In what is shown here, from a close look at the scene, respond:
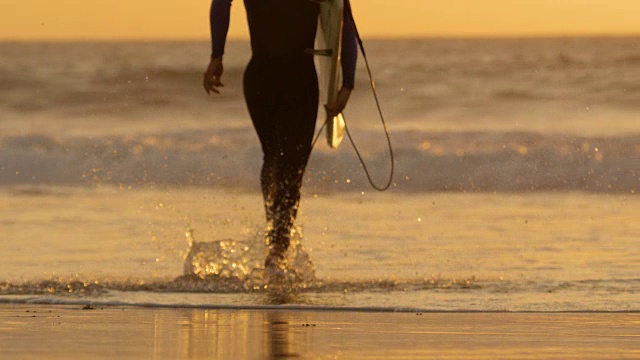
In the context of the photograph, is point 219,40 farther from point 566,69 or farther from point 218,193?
point 566,69

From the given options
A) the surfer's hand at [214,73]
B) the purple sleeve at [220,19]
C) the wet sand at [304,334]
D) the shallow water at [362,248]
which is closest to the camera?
the wet sand at [304,334]

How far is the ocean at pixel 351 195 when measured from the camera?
7379mm

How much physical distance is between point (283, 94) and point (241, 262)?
87 cm

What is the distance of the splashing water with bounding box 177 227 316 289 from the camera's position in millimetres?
7504

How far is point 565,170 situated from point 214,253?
29.0ft

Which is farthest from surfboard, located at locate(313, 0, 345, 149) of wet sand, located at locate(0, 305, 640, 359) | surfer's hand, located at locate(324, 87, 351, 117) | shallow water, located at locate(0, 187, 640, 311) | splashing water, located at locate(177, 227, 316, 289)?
wet sand, located at locate(0, 305, 640, 359)

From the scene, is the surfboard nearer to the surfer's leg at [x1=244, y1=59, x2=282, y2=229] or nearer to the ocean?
the surfer's leg at [x1=244, y1=59, x2=282, y2=229]

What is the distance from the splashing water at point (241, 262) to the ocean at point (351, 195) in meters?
0.01

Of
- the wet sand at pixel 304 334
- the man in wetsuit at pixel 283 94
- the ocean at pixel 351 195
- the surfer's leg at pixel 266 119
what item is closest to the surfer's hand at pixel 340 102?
the man in wetsuit at pixel 283 94

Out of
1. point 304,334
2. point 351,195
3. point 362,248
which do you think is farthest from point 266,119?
point 351,195

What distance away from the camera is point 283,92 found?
752cm

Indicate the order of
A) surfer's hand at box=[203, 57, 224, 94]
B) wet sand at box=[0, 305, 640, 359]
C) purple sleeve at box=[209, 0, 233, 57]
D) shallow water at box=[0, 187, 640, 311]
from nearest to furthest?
wet sand at box=[0, 305, 640, 359]
shallow water at box=[0, 187, 640, 311]
surfer's hand at box=[203, 57, 224, 94]
purple sleeve at box=[209, 0, 233, 57]

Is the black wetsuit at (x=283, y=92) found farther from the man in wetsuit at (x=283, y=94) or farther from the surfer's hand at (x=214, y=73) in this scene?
the surfer's hand at (x=214, y=73)

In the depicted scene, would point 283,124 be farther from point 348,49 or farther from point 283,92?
point 348,49
